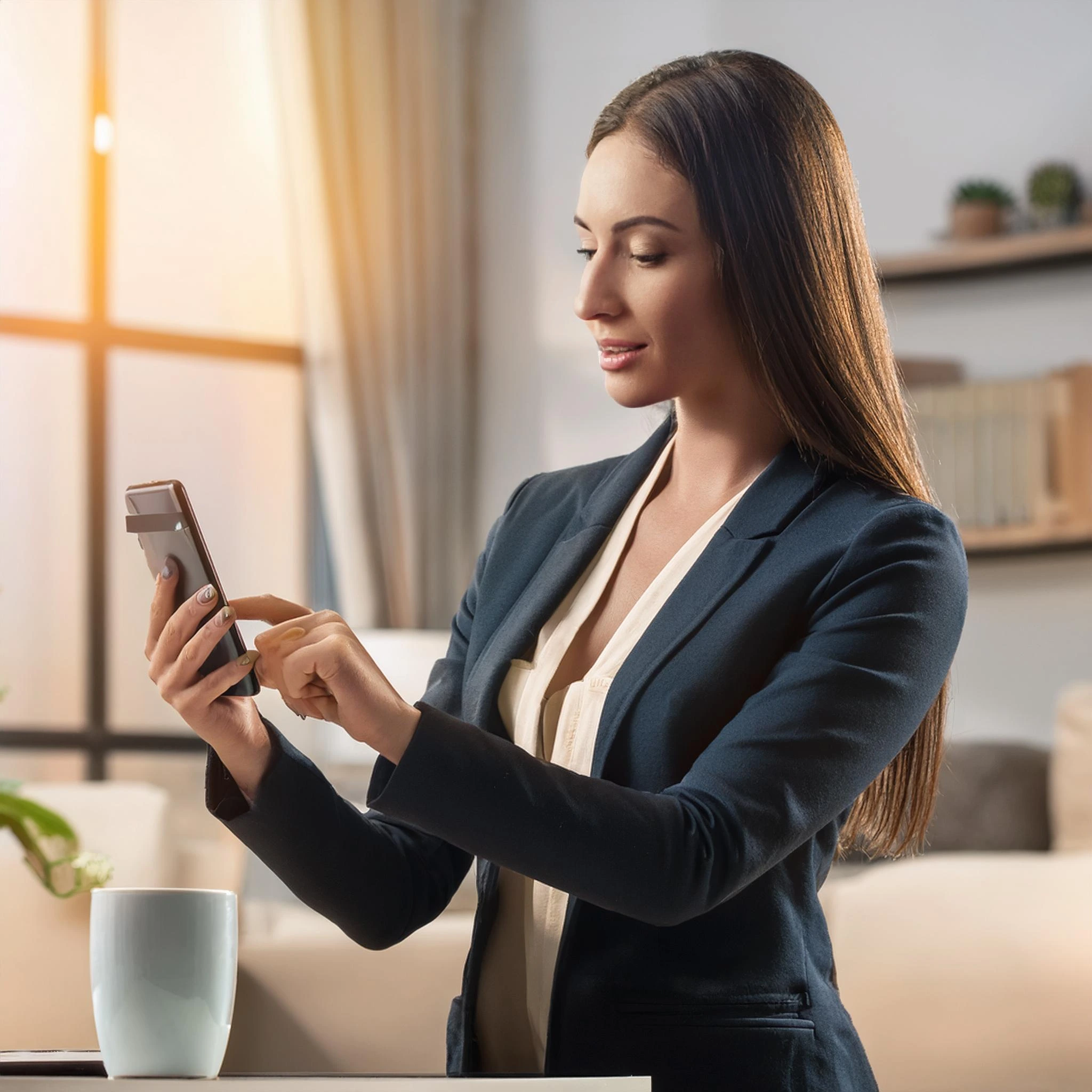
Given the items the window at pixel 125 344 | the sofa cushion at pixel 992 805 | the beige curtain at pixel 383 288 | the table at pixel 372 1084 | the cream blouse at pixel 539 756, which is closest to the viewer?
the table at pixel 372 1084

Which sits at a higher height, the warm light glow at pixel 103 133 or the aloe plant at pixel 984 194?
the warm light glow at pixel 103 133

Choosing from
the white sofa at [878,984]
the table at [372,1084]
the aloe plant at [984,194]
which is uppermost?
the aloe plant at [984,194]

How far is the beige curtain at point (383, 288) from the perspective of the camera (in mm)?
3914

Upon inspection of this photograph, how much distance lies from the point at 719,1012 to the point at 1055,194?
2865 mm

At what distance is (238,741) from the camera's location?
101 centimetres

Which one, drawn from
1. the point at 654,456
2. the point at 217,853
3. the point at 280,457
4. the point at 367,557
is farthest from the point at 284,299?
the point at 654,456

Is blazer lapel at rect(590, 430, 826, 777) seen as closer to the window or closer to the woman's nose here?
the woman's nose

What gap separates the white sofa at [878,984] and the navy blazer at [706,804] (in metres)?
1.43

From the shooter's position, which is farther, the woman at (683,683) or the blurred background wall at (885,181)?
the blurred background wall at (885,181)

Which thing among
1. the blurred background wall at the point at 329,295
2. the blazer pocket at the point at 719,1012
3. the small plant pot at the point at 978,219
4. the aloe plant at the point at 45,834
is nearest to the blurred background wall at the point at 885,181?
the blurred background wall at the point at 329,295

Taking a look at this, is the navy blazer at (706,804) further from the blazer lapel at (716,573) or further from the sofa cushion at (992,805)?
the sofa cushion at (992,805)

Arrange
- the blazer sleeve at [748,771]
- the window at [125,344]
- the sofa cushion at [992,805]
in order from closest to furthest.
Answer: the blazer sleeve at [748,771], the sofa cushion at [992,805], the window at [125,344]

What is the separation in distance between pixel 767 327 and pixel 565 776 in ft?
1.39

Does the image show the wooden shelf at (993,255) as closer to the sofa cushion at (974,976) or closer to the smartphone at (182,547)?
the sofa cushion at (974,976)
